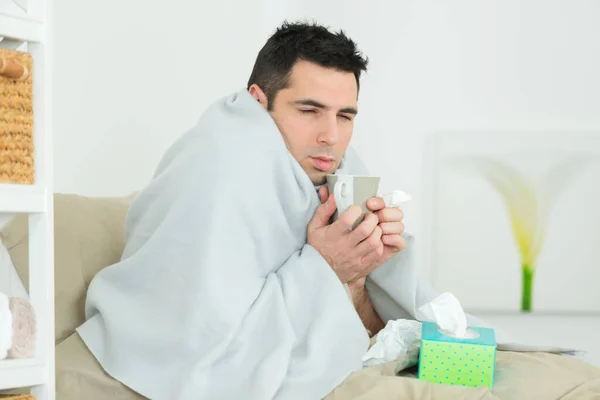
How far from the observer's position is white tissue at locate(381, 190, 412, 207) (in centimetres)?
134

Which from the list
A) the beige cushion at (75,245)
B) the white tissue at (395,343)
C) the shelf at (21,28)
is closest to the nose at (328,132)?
the white tissue at (395,343)

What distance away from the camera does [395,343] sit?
1.30 metres

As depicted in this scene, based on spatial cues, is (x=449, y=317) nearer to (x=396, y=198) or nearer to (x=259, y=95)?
(x=396, y=198)

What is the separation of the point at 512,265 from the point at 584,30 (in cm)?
82

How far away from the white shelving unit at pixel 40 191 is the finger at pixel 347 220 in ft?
1.72

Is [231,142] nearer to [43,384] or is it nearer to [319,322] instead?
[319,322]

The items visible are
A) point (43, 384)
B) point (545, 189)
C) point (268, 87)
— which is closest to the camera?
point (43, 384)

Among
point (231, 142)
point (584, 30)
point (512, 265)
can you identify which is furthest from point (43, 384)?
point (584, 30)

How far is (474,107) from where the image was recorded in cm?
244

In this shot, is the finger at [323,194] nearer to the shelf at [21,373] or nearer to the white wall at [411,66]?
the shelf at [21,373]

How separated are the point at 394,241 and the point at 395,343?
195 mm

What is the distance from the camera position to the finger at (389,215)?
1.35 meters

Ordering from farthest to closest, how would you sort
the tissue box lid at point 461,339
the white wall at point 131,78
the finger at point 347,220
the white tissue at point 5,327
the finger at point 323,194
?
1. the white wall at point 131,78
2. the finger at point 323,194
3. the finger at point 347,220
4. the tissue box lid at point 461,339
5. the white tissue at point 5,327

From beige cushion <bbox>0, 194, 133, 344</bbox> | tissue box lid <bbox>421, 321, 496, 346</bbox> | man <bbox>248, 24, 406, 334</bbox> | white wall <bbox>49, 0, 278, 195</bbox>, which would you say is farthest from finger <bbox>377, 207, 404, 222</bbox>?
white wall <bbox>49, 0, 278, 195</bbox>
